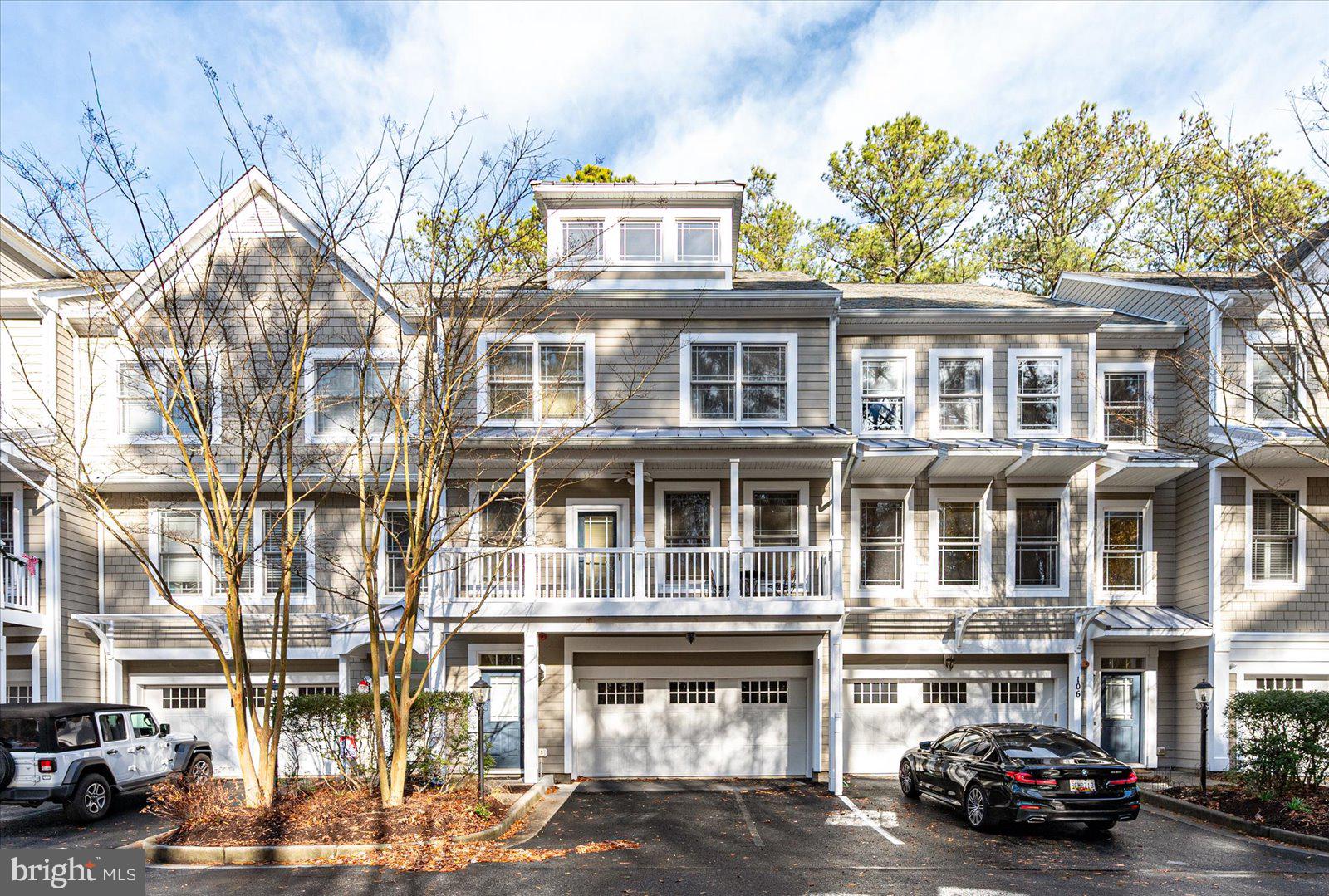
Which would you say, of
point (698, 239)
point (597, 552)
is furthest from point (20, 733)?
point (698, 239)

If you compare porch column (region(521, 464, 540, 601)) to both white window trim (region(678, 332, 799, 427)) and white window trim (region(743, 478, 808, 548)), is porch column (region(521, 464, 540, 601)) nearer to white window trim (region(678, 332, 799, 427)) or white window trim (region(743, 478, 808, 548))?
white window trim (region(678, 332, 799, 427))

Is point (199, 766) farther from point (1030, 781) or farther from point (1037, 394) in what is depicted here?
point (1037, 394)

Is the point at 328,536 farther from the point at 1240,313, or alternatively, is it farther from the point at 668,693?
the point at 1240,313

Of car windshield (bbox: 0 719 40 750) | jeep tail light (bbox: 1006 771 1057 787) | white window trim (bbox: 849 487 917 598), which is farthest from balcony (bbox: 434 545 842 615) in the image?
car windshield (bbox: 0 719 40 750)

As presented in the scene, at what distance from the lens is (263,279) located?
17.6 m

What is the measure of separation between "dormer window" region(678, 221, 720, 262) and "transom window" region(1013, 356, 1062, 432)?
619 centimetres

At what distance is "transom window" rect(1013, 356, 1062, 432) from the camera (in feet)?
58.9

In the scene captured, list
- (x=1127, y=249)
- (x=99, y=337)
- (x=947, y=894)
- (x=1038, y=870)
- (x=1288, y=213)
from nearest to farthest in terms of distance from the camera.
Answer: (x=947, y=894), (x=1038, y=870), (x=1288, y=213), (x=99, y=337), (x=1127, y=249)

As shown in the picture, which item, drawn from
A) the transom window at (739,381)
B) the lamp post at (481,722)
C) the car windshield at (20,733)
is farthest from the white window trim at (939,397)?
the car windshield at (20,733)

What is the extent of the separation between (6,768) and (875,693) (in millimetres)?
13738

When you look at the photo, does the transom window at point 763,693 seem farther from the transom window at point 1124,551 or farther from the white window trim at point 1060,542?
the transom window at point 1124,551

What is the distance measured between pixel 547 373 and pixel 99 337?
8.18m

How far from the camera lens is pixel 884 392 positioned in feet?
59.7

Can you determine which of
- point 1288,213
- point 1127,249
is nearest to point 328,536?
point 1288,213
